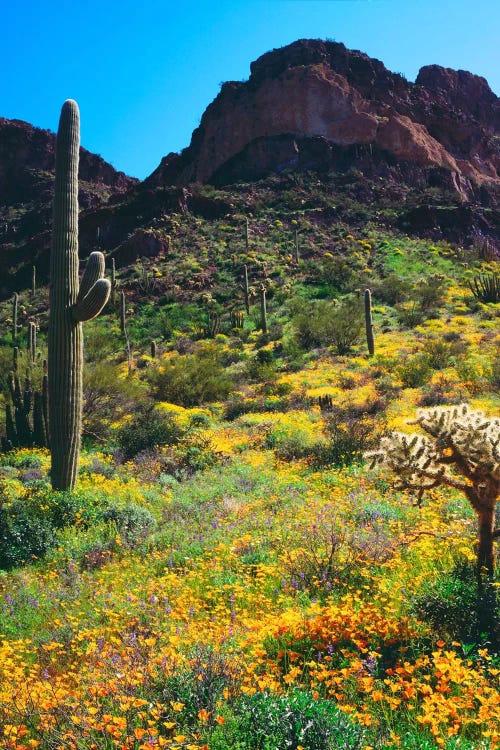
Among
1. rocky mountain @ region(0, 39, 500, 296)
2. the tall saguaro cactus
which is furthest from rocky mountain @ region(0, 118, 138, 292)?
the tall saguaro cactus

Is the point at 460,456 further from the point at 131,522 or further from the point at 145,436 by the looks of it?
the point at 145,436

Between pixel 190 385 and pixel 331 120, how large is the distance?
182 ft

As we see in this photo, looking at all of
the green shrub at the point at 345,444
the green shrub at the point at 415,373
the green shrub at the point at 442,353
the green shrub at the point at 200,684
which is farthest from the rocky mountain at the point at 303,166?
the green shrub at the point at 200,684

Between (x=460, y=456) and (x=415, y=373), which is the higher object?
(x=415, y=373)

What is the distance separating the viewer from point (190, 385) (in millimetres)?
19203

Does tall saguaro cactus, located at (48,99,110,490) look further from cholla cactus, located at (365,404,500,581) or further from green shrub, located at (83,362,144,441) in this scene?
cholla cactus, located at (365,404,500,581)

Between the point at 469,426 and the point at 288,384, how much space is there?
14.3 m

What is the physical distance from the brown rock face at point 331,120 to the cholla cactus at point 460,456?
62413 mm

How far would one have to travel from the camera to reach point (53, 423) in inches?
366

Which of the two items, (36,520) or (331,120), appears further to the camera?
(331,120)

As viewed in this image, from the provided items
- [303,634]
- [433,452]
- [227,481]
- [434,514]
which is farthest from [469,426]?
[227,481]

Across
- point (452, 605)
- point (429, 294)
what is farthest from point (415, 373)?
point (429, 294)

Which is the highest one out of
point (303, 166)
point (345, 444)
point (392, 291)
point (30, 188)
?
point (30, 188)

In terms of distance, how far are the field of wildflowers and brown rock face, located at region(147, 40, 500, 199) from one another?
2206 inches
